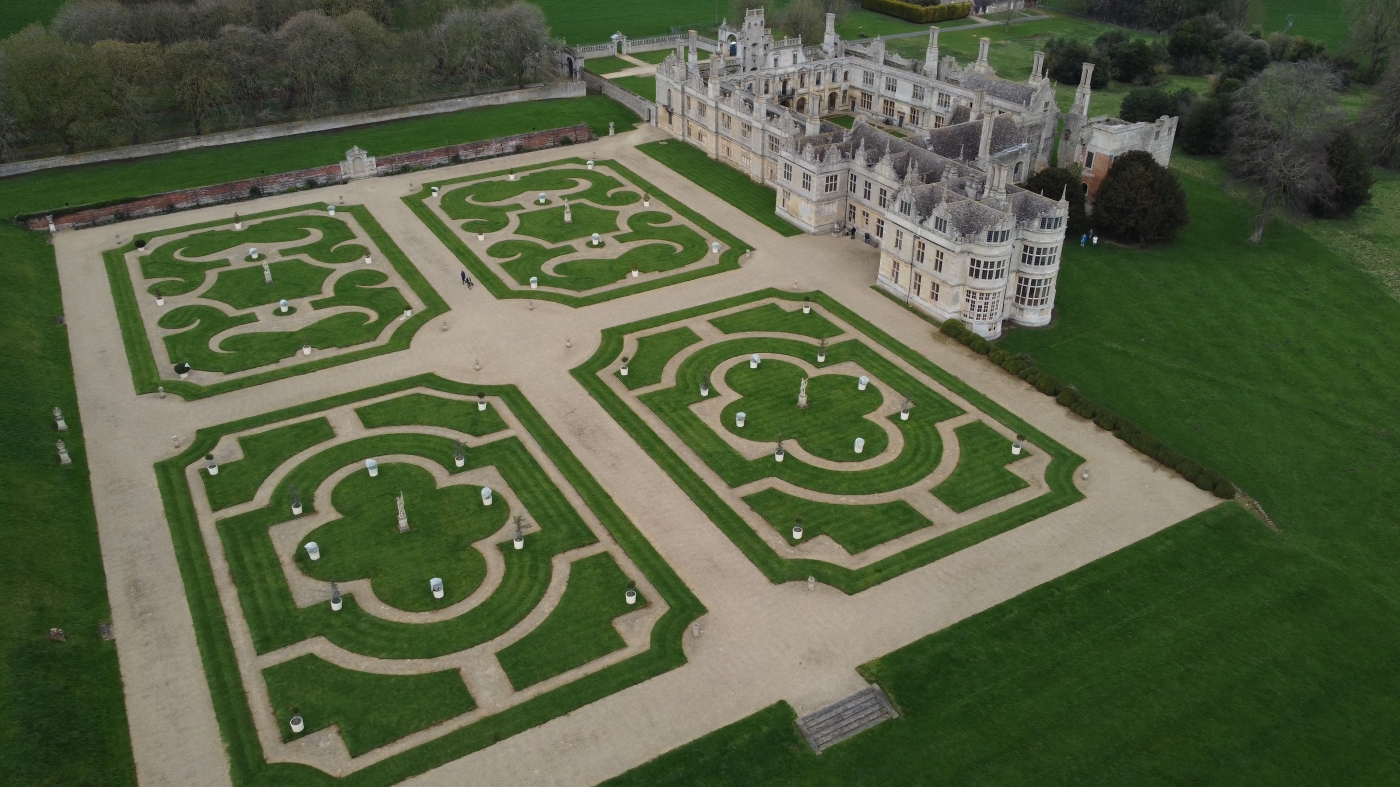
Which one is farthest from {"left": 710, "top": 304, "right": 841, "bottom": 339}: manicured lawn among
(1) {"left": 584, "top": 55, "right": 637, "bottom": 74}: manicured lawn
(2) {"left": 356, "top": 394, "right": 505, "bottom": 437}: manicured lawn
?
(1) {"left": 584, "top": 55, "right": 637, "bottom": 74}: manicured lawn

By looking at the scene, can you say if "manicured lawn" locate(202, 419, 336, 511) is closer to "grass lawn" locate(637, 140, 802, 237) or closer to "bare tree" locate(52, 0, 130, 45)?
"grass lawn" locate(637, 140, 802, 237)

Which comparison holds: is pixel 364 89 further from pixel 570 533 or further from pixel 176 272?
pixel 570 533

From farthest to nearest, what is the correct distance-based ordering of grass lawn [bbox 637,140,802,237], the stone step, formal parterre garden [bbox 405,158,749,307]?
grass lawn [bbox 637,140,802,237]
formal parterre garden [bbox 405,158,749,307]
the stone step

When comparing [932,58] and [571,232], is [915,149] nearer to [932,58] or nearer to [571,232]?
[571,232]

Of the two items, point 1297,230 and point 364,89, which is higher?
point 364,89

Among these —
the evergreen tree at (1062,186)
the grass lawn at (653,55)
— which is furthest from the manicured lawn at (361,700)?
the grass lawn at (653,55)

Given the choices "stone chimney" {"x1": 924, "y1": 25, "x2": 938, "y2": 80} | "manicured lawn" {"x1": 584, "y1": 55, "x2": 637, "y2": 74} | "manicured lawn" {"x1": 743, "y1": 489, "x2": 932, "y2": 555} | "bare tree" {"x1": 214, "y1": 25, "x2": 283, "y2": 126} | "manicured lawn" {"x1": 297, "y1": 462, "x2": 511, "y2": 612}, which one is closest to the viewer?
"manicured lawn" {"x1": 297, "y1": 462, "x2": 511, "y2": 612}

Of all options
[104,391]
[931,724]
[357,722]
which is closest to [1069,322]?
[931,724]
